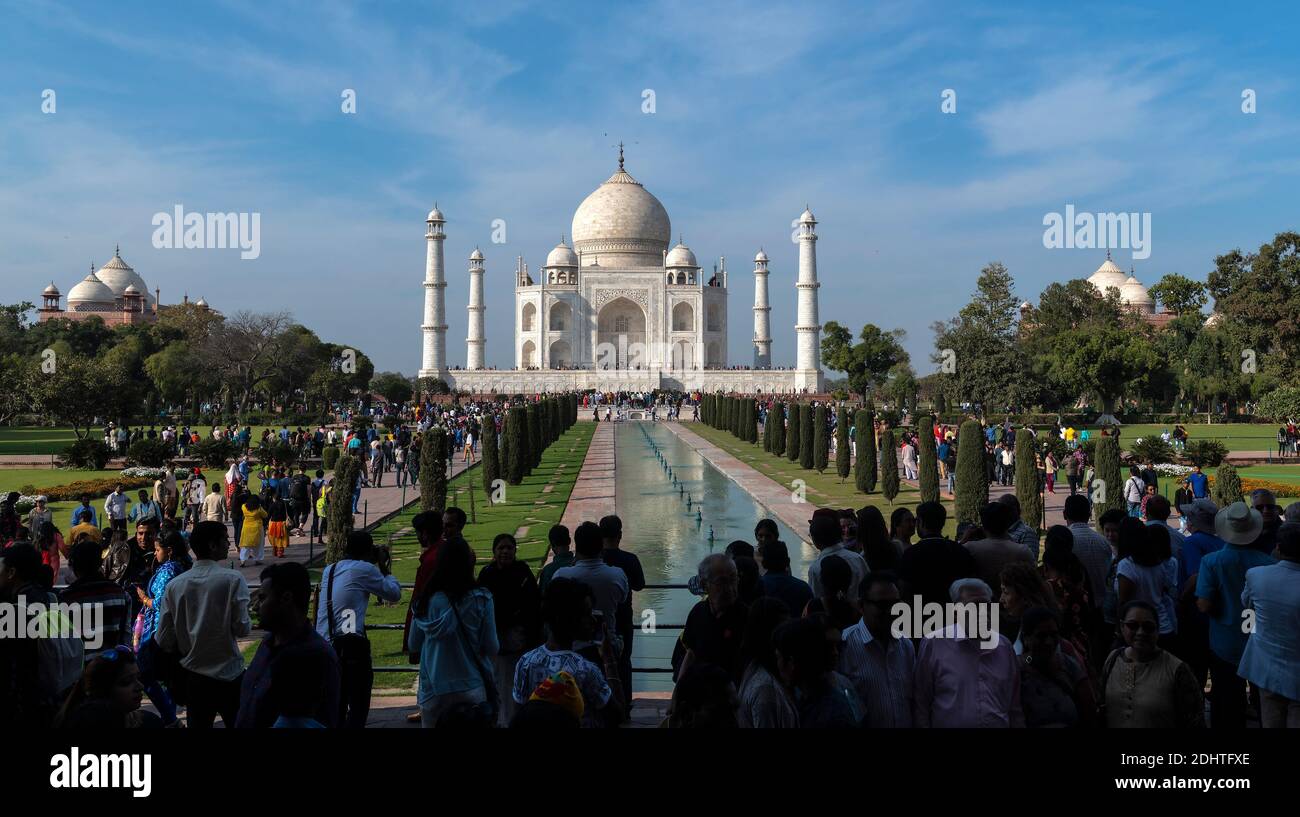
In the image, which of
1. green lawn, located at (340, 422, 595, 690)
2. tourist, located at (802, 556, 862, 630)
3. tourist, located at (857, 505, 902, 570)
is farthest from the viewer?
green lawn, located at (340, 422, 595, 690)

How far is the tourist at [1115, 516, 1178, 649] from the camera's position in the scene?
3990mm

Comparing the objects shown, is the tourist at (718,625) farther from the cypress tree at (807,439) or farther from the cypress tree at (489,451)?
the cypress tree at (807,439)

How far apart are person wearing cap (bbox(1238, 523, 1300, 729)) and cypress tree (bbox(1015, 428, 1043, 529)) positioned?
7496 millimetres

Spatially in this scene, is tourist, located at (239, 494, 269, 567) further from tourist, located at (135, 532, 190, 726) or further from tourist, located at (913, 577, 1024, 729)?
tourist, located at (913, 577, 1024, 729)

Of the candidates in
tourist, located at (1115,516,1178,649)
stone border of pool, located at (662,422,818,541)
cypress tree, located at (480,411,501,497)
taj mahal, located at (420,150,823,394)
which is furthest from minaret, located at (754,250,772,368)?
tourist, located at (1115,516,1178,649)

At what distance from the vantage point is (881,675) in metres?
2.93

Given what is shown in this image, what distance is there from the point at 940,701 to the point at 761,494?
11514 millimetres

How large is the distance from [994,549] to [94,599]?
324cm

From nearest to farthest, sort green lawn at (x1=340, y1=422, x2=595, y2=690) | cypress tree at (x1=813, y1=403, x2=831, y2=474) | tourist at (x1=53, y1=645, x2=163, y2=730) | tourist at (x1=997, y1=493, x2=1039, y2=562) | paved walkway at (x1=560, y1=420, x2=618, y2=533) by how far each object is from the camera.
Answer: tourist at (x1=53, y1=645, x2=163, y2=730) < tourist at (x1=997, y1=493, x2=1039, y2=562) < green lawn at (x1=340, y1=422, x2=595, y2=690) < paved walkway at (x1=560, y1=420, x2=618, y2=533) < cypress tree at (x1=813, y1=403, x2=831, y2=474)

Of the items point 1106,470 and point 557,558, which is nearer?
point 557,558

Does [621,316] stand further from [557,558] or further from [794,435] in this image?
[557,558]

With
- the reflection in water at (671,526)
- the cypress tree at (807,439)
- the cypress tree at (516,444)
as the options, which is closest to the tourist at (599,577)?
the reflection in water at (671,526)

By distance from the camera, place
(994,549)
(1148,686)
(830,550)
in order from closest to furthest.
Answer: (1148,686) → (994,549) → (830,550)

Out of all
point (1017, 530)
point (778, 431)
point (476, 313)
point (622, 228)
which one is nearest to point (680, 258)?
point (622, 228)
